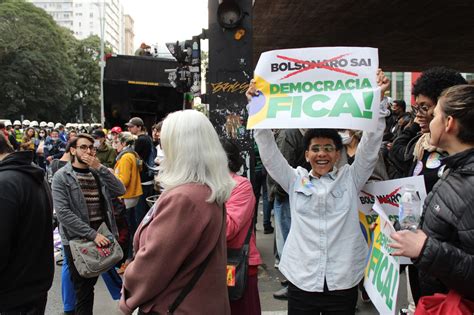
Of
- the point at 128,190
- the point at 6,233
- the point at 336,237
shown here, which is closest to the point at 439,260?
the point at 336,237

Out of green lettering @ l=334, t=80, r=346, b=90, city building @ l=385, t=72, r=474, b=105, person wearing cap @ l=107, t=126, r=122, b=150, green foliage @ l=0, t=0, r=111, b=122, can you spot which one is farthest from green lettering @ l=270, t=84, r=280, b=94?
green foliage @ l=0, t=0, r=111, b=122

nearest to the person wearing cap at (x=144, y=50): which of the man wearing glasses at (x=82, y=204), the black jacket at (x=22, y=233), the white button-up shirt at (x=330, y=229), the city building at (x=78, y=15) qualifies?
the man wearing glasses at (x=82, y=204)

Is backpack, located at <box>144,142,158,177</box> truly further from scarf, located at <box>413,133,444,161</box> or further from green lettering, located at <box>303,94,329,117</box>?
scarf, located at <box>413,133,444,161</box>

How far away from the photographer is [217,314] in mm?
2365

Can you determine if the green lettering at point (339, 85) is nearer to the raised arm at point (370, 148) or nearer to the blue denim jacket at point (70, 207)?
the raised arm at point (370, 148)

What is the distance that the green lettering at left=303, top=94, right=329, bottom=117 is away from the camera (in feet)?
9.94

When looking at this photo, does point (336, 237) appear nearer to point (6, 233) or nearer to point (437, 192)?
point (437, 192)

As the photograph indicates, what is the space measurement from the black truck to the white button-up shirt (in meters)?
12.6

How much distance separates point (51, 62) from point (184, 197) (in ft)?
184

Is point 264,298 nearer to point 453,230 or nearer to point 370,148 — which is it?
point 370,148

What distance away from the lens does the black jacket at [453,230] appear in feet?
6.18

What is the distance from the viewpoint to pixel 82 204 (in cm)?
435

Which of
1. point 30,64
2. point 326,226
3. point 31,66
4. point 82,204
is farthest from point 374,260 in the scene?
point 31,66

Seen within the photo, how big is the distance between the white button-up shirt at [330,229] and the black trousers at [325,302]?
46mm
